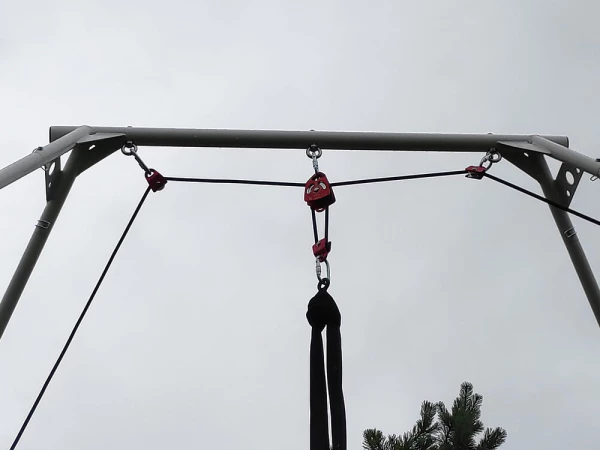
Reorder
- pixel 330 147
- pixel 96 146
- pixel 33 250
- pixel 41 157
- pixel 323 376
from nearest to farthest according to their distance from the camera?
pixel 323 376
pixel 41 157
pixel 33 250
pixel 96 146
pixel 330 147

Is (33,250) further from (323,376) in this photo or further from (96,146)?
(323,376)

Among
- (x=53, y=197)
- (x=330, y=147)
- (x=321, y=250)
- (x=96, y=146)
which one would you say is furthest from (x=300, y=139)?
(x=53, y=197)

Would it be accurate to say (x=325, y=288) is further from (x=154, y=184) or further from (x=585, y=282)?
(x=585, y=282)

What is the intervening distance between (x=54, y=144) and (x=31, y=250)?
1.48 ft

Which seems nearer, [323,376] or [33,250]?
[323,376]

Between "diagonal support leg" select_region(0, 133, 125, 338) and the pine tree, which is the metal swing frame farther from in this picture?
the pine tree

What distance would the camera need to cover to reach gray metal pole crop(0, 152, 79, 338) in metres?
2.97

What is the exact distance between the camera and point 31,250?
3029 millimetres

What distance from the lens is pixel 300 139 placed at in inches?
132

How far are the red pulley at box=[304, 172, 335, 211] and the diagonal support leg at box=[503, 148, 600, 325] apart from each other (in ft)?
3.06

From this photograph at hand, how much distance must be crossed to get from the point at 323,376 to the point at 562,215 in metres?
1.52

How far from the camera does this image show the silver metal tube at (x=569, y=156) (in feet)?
10.1

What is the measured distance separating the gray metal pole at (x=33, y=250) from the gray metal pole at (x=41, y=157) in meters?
0.16

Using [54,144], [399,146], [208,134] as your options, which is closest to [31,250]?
[54,144]
